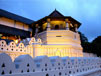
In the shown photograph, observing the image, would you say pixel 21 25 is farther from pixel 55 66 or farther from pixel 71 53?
pixel 55 66

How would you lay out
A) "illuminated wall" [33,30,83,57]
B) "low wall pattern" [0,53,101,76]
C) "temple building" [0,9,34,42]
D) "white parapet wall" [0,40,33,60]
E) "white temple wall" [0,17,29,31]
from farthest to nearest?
"white temple wall" [0,17,29,31] → "temple building" [0,9,34,42] → "illuminated wall" [33,30,83,57] → "white parapet wall" [0,40,33,60] → "low wall pattern" [0,53,101,76]

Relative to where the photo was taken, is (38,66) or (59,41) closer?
(38,66)

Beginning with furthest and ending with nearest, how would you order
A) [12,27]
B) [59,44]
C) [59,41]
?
[12,27] < [59,41] < [59,44]

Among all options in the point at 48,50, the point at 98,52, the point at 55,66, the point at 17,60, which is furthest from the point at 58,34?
the point at 98,52

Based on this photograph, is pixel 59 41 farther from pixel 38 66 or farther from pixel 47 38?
pixel 38 66

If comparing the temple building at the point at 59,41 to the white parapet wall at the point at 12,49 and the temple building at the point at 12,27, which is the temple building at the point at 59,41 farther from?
the temple building at the point at 12,27

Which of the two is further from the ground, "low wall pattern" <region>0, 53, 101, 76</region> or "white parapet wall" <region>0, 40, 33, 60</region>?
"white parapet wall" <region>0, 40, 33, 60</region>

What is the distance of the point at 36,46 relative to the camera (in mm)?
12039

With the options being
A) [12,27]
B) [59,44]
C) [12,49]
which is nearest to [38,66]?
[12,49]

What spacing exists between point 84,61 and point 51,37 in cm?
793

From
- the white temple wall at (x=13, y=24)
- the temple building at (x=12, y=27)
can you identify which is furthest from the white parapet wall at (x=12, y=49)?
the white temple wall at (x=13, y=24)

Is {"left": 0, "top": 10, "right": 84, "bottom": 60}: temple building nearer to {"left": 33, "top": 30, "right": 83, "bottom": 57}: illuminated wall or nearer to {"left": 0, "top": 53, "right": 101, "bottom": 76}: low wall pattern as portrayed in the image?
{"left": 33, "top": 30, "right": 83, "bottom": 57}: illuminated wall

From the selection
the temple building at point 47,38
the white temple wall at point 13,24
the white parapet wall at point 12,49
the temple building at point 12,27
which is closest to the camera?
the white parapet wall at point 12,49

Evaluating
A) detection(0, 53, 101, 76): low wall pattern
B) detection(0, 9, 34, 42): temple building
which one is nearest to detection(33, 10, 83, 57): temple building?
detection(0, 9, 34, 42): temple building
